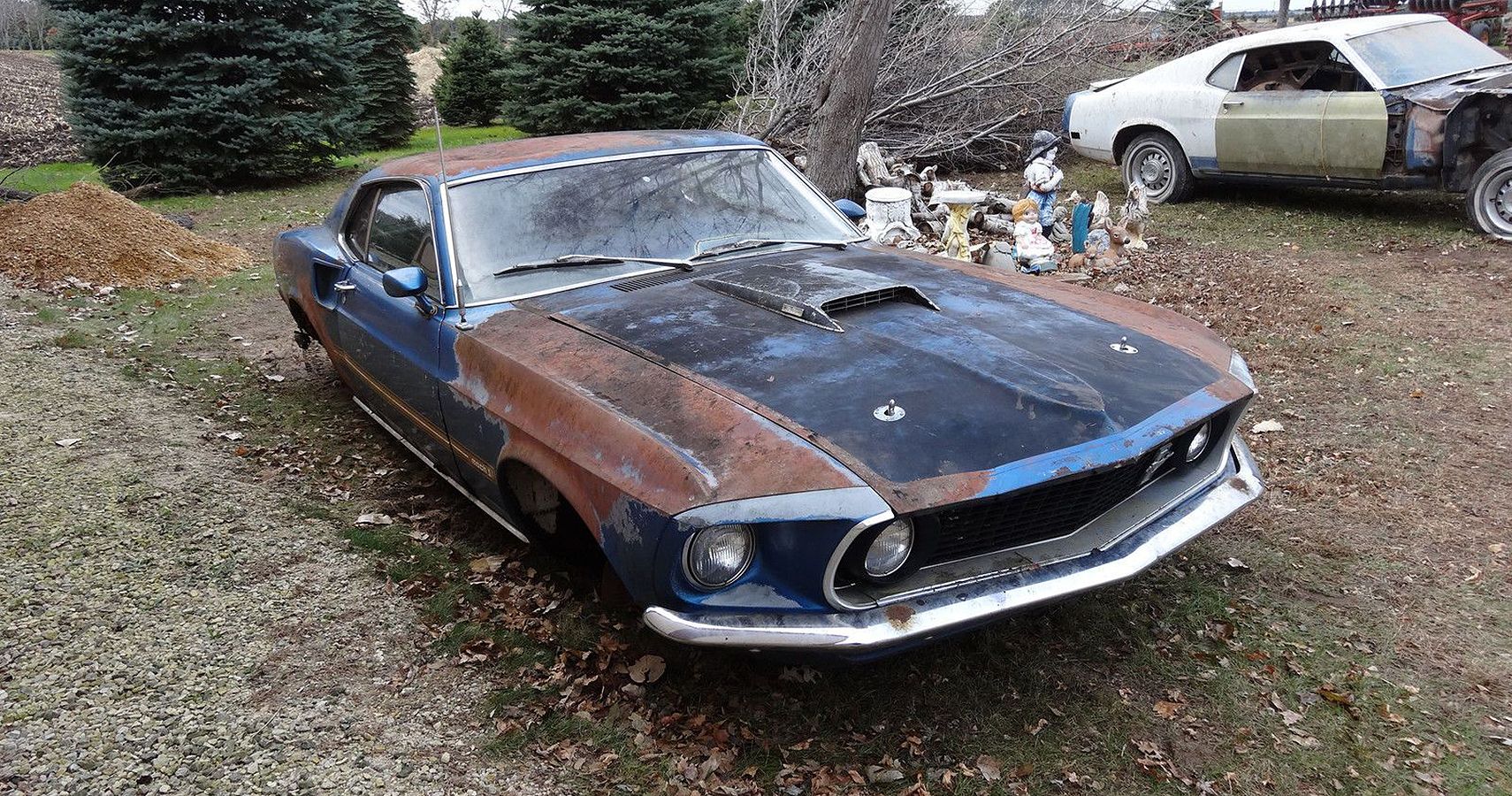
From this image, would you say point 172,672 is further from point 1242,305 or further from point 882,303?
point 1242,305

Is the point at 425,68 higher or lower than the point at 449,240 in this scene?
higher

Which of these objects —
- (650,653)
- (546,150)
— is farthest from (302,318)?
(650,653)

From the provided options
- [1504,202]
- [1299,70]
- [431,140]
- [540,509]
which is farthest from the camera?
[431,140]

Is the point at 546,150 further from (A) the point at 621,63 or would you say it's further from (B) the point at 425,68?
(B) the point at 425,68

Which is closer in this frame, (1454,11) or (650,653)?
(650,653)

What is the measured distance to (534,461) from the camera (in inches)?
119

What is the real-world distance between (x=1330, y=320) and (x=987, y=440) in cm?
503

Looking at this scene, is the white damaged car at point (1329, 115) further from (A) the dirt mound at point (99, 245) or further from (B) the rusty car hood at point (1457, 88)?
(A) the dirt mound at point (99, 245)

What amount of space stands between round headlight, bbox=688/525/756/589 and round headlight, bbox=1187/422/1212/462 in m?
1.50

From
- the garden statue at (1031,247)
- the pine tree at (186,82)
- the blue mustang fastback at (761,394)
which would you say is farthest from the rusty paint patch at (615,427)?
the pine tree at (186,82)

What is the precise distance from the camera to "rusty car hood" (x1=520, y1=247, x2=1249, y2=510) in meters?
2.66

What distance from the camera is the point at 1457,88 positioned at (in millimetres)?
8016

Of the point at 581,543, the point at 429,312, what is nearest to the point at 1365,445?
the point at 581,543

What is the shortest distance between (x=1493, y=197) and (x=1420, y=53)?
1.59 meters
